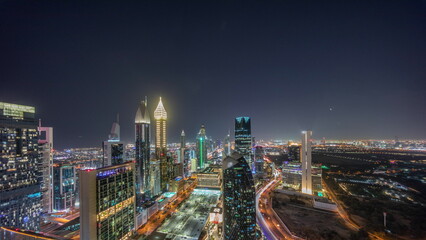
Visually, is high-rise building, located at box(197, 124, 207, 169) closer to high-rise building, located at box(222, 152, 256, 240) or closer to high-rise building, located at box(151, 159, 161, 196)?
high-rise building, located at box(151, 159, 161, 196)

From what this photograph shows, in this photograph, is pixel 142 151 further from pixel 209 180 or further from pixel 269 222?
pixel 269 222

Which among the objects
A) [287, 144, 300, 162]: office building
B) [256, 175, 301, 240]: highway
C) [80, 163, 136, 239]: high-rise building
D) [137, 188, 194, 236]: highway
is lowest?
[137, 188, 194, 236]: highway

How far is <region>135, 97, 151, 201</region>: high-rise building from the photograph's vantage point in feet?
161

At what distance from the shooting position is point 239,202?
70.9 ft

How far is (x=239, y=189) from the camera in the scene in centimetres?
Answer: 2188

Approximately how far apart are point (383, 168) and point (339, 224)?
61111mm

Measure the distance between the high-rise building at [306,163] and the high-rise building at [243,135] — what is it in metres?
23.1

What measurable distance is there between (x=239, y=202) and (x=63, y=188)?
1523 inches

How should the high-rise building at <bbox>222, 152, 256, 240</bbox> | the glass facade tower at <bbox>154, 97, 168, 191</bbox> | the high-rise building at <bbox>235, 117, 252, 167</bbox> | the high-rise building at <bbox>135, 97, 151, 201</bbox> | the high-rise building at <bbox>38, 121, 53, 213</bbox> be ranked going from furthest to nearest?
the high-rise building at <bbox>235, 117, 252, 167</bbox>
the glass facade tower at <bbox>154, 97, 168, 191</bbox>
the high-rise building at <bbox>135, 97, 151, 201</bbox>
the high-rise building at <bbox>38, 121, 53, 213</bbox>
the high-rise building at <bbox>222, 152, 256, 240</bbox>

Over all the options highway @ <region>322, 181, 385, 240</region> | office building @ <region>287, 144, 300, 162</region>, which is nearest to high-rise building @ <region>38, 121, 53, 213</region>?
highway @ <region>322, 181, 385, 240</region>

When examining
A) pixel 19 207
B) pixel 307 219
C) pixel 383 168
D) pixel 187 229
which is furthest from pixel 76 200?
pixel 383 168

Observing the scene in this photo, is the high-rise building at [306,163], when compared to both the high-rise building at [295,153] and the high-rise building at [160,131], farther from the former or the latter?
the high-rise building at [160,131]

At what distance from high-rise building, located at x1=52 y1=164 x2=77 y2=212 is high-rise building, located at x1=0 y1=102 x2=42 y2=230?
10877mm

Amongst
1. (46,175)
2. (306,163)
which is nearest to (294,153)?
(306,163)
